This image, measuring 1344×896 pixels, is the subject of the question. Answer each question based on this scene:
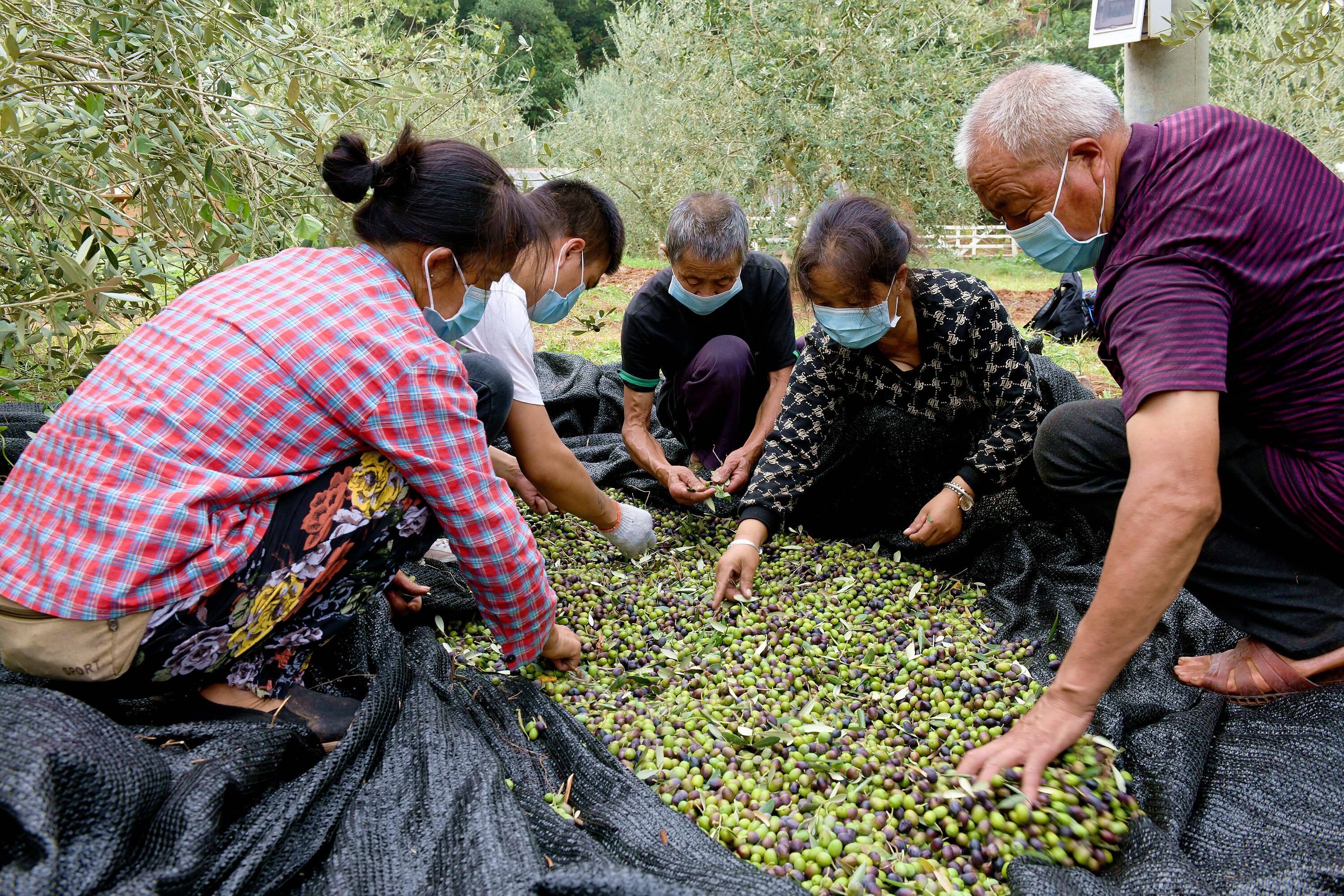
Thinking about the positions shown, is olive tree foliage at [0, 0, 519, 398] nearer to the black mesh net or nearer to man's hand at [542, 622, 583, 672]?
the black mesh net

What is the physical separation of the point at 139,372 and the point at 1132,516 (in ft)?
6.63

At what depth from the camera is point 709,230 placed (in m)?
3.40

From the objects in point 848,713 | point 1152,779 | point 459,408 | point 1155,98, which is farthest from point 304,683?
point 1155,98

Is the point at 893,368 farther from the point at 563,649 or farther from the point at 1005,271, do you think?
the point at 1005,271

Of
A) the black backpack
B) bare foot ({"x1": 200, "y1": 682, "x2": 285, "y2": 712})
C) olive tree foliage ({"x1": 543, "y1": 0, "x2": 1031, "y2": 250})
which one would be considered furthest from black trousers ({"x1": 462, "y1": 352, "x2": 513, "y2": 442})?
olive tree foliage ({"x1": 543, "y1": 0, "x2": 1031, "y2": 250})

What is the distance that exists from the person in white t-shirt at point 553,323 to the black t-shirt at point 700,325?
46cm

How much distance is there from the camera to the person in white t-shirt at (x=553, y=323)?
9.04 feet

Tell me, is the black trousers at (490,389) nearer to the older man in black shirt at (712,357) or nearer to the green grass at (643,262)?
the older man in black shirt at (712,357)

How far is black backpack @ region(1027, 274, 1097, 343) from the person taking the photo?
241 inches

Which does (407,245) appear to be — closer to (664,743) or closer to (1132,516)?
(664,743)

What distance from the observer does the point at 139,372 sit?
1.79 m

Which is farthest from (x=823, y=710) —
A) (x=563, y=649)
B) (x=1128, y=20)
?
(x=1128, y=20)

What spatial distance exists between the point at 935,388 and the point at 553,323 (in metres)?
1.37

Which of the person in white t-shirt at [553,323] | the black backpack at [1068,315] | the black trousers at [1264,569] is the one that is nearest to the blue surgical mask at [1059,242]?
the black trousers at [1264,569]
